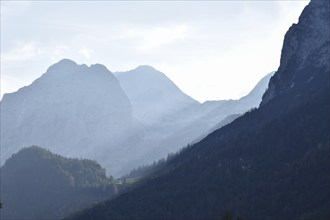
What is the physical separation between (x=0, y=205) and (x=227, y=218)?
36102mm

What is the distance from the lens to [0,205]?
11294 cm

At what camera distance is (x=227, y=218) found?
11925 cm

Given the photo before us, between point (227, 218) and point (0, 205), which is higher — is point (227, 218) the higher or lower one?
the lower one
